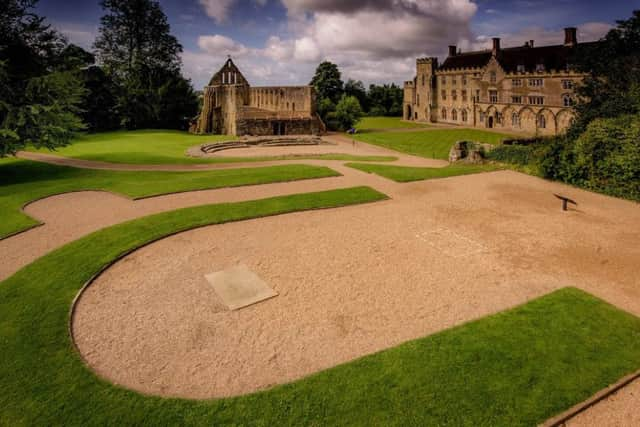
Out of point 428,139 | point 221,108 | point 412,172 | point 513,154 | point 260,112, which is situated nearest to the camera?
point 412,172

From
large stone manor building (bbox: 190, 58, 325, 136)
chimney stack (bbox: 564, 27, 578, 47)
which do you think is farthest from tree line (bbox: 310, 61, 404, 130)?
chimney stack (bbox: 564, 27, 578, 47)

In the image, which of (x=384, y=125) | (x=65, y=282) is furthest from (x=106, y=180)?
(x=384, y=125)

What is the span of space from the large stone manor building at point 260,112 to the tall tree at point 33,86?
2197 centimetres

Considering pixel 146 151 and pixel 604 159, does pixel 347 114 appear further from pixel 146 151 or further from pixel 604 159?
pixel 604 159

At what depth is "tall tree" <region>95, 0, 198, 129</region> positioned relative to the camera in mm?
49625

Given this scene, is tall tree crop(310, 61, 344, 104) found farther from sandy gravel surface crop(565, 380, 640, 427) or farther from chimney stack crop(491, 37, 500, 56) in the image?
sandy gravel surface crop(565, 380, 640, 427)

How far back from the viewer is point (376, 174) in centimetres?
2078

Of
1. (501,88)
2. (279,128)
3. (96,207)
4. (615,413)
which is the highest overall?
(501,88)

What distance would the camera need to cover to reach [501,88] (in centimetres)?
5266

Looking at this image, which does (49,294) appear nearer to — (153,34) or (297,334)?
(297,334)

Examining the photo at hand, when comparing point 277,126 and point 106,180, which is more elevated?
point 277,126

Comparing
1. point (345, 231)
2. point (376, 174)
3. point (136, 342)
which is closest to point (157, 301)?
point (136, 342)

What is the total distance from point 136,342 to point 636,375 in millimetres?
8548

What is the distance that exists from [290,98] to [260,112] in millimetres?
4134
